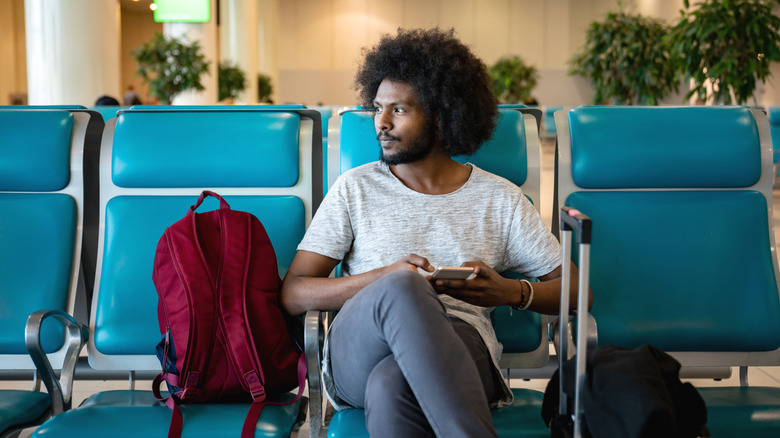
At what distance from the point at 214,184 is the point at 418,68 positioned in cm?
63

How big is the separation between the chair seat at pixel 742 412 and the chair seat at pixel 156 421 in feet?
2.93

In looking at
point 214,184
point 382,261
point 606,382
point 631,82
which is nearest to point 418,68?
point 382,261

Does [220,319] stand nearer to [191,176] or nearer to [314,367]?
[314,367]

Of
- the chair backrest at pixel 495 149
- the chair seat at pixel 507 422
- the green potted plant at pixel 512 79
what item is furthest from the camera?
the green potted plant at pixel 512 79

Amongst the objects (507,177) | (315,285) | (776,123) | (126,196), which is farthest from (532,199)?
(776,123)

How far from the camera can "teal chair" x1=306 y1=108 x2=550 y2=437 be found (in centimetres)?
154

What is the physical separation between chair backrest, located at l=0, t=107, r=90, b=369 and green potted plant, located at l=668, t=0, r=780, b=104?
446 cm

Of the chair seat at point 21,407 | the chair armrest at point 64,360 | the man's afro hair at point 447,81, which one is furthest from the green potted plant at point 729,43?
the chair seat at point 21,407

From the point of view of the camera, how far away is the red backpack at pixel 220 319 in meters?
1.58

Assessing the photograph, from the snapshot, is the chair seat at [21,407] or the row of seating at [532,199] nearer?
the chair seat at [21,407]

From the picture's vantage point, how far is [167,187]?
1.93 metres

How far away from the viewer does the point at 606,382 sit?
1.20 m

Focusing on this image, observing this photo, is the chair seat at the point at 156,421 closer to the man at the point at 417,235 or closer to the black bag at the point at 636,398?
→ the man at the point at 417,235

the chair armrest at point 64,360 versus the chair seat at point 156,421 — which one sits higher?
the chair armrest at point 64,360
